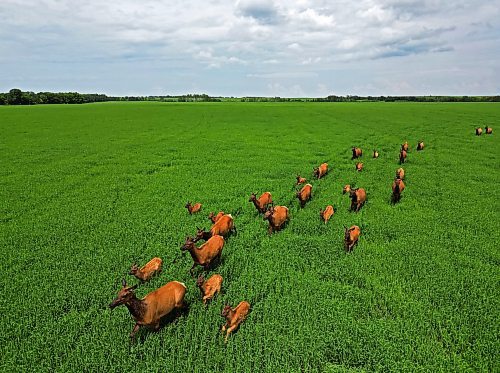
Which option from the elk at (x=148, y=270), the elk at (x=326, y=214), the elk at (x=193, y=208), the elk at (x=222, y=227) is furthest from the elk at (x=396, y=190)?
the elk at (x=148, y=270)

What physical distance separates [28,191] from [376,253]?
13134mm

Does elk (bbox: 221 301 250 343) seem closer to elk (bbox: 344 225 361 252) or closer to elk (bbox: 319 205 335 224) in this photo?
elk (bbox: 344 225 361 252)

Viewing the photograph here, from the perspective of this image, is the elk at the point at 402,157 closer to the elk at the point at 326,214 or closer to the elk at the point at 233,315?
the elk at the point at 326,214

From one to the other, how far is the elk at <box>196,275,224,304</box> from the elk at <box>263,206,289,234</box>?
284 cm

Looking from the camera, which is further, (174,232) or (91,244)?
(174,232)

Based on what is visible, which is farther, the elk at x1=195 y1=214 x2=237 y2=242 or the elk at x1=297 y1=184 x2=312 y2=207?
the elk at x1=297 y1=184 x2=312 y2=207

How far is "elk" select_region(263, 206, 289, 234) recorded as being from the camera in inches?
375

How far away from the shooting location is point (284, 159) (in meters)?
20.2

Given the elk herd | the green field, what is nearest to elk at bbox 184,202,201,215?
the elk herd

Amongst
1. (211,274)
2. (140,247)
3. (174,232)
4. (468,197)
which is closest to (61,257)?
(140,247)

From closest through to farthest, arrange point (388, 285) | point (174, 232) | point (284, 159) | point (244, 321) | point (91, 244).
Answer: point (244, 321) < point (388, 285) < point (91, 244) < point (174, 232) < point (284, 159)

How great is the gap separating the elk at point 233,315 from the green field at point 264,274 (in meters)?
0.18

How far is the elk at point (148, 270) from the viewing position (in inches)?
288

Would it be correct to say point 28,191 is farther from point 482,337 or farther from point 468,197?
point 468,197
